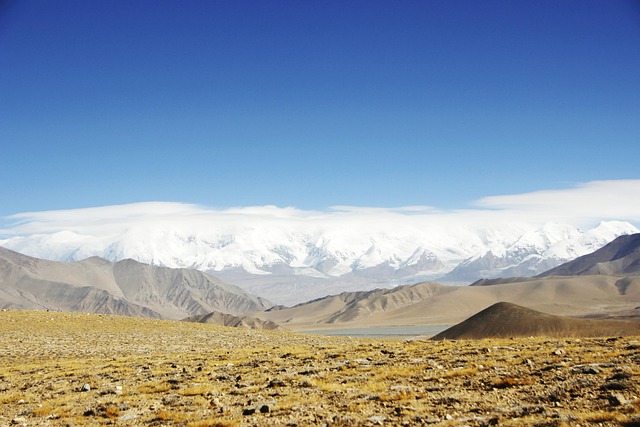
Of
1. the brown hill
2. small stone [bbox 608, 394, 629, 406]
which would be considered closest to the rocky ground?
small stone [bbox 608, 394, 629, 406]

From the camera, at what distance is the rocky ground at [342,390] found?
45.1 ft

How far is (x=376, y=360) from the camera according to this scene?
85.9 ft

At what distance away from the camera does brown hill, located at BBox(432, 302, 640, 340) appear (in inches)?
3812

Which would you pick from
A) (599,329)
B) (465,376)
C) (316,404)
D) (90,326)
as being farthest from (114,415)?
(599,329)

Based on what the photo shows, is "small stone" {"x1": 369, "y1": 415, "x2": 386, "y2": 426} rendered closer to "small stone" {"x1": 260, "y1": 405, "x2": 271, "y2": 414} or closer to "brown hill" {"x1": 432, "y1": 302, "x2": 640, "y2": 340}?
"small stone" {"x1": 260, "y1": 405, "x2": 271, "y2": 414}

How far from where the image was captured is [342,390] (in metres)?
18.0

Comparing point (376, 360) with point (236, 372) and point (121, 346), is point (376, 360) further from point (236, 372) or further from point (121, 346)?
point (121, 346)

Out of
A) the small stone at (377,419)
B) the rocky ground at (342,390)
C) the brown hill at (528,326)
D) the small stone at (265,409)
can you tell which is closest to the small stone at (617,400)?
the rocky ground at (342,390)

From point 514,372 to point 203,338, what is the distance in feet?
147

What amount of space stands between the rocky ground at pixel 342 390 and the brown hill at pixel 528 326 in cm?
7660

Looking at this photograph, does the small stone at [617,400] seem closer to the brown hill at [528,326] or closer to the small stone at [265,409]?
the small stone at [265,409]

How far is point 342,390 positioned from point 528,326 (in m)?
91.7

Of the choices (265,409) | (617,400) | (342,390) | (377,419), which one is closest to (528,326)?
(342,390)

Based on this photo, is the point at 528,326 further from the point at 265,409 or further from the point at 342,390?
the point at 265,409
